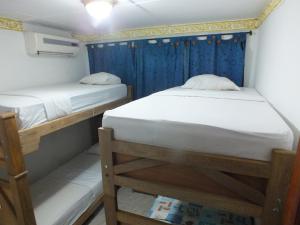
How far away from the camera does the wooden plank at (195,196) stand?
3.48 feet

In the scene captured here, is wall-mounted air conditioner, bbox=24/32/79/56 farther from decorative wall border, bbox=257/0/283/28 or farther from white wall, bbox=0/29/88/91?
decorative wall border, bbox=257/0/283/28

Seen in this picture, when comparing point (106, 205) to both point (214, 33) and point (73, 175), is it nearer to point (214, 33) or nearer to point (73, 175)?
point (73, 175)

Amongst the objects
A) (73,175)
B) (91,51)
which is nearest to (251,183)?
(73,175)

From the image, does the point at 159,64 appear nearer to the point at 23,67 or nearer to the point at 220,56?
the point at 220,56

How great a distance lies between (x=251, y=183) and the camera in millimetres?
1052

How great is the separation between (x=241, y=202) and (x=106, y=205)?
3.05ft

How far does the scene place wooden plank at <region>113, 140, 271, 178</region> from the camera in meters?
0.99

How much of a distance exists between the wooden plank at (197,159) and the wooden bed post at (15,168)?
743 mm

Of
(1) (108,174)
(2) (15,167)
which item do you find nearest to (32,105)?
(2) (15,167)

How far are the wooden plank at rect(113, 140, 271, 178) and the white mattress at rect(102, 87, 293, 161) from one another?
3 cm

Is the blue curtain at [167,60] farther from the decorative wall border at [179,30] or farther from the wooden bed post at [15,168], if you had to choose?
the wooden bed post at [15,168]

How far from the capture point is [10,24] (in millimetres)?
2414

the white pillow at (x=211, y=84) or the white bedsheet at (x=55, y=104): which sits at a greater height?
the white pillow at (x=211, y=84)

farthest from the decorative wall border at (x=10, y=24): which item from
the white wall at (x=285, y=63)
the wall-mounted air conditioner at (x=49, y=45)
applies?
the white wall at (x=285, y=63)
